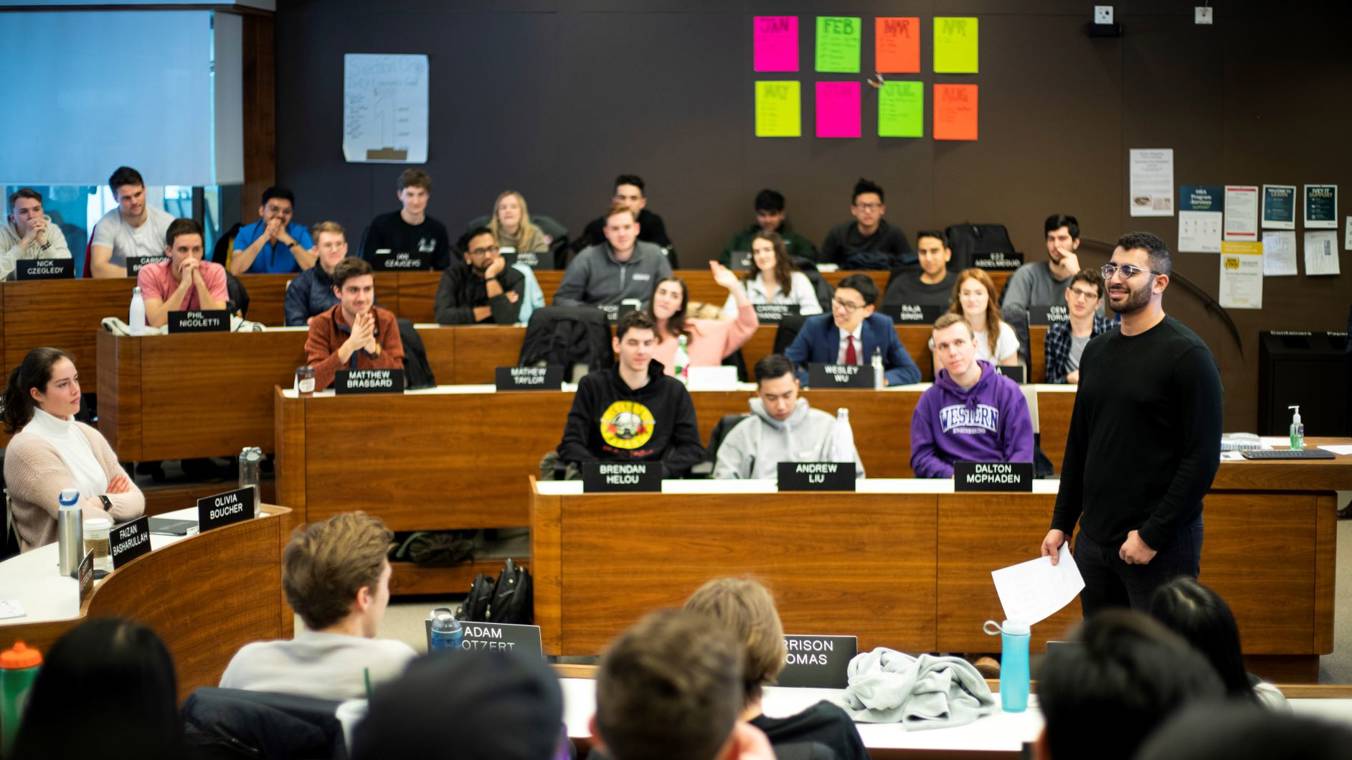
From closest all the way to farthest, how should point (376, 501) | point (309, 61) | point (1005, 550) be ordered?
1. point (1005, 550)
2. point (376, 501)
3. point (309, 61)

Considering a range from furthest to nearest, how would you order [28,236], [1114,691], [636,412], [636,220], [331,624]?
1. [636,220]
2. [28,236]
3. [636,412]
4. [331,624]
5. [1114,691]

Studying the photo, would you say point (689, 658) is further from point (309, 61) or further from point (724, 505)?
point (309, 61)

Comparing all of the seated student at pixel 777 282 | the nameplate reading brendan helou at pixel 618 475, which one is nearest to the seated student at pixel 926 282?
the seated student at pixel 777 282

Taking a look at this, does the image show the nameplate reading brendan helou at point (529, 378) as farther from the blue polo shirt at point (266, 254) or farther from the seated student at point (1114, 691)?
the seated student at point (1114, 691)

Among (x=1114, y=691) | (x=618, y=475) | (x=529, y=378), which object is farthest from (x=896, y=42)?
(x=1114, y=691)

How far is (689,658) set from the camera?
1.48 metres

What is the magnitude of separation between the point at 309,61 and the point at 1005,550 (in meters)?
6.36

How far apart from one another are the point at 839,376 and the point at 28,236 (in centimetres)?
422

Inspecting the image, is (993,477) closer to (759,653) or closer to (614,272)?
(759,653)

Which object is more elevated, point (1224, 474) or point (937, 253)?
point (937, 253)

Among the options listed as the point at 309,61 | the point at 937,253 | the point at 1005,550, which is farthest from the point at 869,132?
the point at 1005,550

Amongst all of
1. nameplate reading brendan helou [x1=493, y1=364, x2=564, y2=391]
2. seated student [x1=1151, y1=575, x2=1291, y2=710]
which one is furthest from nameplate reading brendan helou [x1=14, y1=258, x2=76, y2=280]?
seated student [x1=1151, y1=575, x2=1291, y2=710]

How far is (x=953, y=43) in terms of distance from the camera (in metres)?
9.57

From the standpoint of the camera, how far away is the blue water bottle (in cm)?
298
